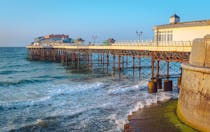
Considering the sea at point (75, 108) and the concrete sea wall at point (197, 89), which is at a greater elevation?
the concrete sea wall at point (197, 89)

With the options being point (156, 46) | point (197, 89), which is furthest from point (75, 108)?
point (156, 46)

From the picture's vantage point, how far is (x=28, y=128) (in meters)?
14.1

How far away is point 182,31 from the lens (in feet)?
67.8

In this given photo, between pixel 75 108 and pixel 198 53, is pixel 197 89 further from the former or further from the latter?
pixel 75 108

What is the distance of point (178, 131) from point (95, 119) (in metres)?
5.14

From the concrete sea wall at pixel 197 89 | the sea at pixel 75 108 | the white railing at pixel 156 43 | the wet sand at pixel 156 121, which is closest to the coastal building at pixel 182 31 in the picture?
the white railing at pixel 156 43

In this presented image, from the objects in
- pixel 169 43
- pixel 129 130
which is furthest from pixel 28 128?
pixel 169 43

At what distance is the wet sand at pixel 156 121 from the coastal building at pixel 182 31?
596cm

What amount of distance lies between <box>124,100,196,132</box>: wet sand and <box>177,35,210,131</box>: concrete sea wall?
1.70ft

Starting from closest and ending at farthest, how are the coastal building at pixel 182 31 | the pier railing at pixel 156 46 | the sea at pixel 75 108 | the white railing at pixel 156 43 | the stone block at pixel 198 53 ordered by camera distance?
1. the stone block at pixel 198 53
2. the sea at pixel 75 108
3. the coastal building at pixel 182 31
4. the pier railing at pixel 156 46
5. the white railing at pixel 156 43

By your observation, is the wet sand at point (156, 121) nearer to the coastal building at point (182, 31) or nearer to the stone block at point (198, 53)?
the stone block at point (198, 53)

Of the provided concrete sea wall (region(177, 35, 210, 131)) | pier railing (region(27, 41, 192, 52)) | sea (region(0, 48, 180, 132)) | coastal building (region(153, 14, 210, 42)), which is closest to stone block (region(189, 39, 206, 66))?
concrete sea wall (region(177, 35, 210, 131))

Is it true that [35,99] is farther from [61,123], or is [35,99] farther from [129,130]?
[129,130]

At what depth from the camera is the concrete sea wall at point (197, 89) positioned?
1128 cm
